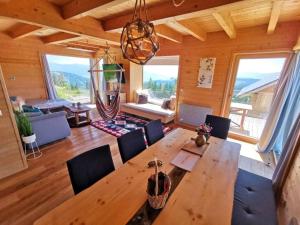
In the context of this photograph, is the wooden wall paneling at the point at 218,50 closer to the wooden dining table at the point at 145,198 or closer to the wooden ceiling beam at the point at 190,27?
the wooden ceiling beam at the point at 190,27

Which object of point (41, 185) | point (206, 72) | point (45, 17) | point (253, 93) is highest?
point (45, 17)

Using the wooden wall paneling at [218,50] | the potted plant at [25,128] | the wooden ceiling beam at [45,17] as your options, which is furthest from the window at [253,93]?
the potted plant at [25,128]

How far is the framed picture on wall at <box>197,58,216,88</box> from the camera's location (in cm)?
362

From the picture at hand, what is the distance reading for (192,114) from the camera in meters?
4.02

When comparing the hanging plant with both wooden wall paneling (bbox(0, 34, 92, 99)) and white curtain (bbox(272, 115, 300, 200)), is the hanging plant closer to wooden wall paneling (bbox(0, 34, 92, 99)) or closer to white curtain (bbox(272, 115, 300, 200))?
white curtain (bbox(272, 115, 300, 200))

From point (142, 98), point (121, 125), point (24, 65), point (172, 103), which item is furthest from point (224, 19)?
point (24, 65)

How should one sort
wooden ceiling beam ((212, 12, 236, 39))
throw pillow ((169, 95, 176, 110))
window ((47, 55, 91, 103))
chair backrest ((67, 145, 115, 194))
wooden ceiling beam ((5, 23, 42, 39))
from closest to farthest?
chair backrest ((67, 145, 115, 194)) → wooden ceiling beam ((212, 12, 236, 39)) → wooden ceiling beam ((5, 23, 42, 39)) → throw pillow ((169, 95, 176, 110)) → window ((47, 55, 91, 103))

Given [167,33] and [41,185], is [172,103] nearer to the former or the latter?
[167,33]

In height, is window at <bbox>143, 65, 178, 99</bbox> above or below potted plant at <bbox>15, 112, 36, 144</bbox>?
above

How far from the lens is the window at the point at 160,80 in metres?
4.87

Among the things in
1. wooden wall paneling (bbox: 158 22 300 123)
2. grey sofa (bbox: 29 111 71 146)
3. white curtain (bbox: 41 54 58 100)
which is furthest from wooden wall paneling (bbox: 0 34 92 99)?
wooden wall paneling (bbox: 158 22 300 123)

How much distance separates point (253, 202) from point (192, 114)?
2787 mm

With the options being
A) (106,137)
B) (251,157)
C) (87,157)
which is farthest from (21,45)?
(251,157)

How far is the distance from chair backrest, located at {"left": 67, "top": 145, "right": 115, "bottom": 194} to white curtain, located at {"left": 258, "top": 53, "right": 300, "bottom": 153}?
286 cm
